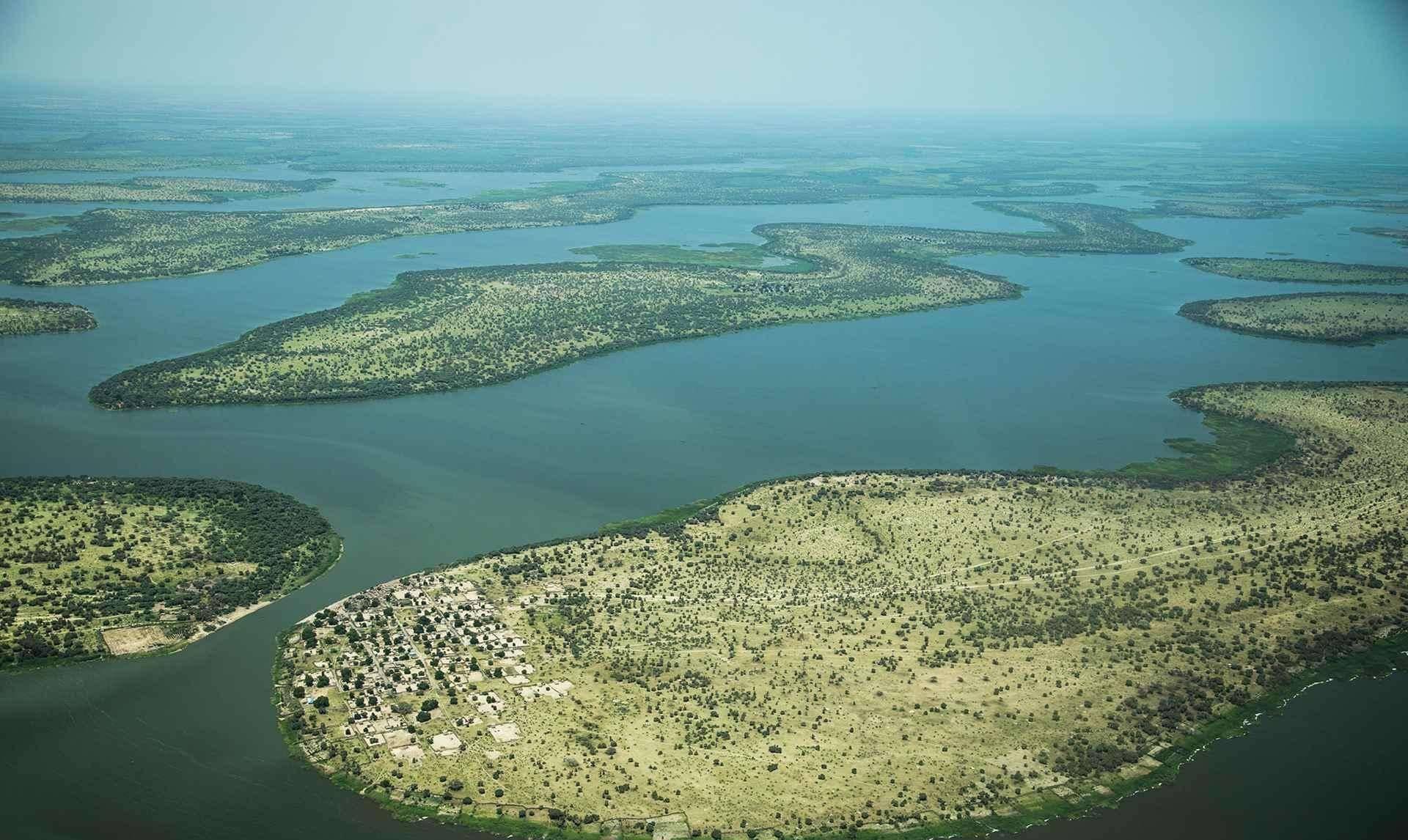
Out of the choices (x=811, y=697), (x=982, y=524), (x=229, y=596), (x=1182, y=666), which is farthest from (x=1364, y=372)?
(x=229, y=596)

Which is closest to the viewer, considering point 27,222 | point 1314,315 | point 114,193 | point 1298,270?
point 1314,315

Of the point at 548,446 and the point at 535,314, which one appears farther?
the point at 535,314

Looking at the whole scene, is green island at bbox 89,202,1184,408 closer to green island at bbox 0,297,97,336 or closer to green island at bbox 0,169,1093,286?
green island at bbox 0,297,97,336

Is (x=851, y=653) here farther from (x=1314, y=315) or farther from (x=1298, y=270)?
(x=1298, y=270)

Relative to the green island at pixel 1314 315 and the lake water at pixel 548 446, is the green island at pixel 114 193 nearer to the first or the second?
the lake water at pixel 548 446

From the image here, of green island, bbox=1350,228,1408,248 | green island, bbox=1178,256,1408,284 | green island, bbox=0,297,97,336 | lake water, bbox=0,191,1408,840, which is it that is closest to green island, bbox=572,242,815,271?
lake water, bbox=0,191,1408,840

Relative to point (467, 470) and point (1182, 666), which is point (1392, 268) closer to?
point (1182, 666)

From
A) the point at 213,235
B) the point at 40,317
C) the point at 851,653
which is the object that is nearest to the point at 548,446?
the point at 851,653

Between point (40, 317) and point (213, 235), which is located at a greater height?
point (213, 235)
